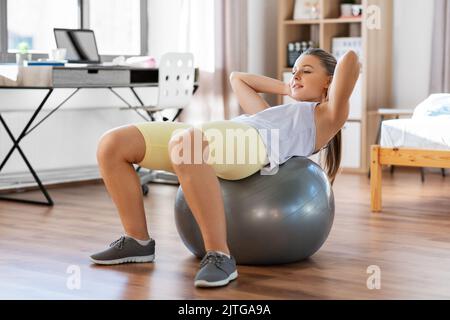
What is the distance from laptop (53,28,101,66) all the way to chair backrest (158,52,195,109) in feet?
1.41

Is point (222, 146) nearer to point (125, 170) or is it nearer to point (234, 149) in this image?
point (234, 149)

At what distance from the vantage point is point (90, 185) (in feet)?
18.4

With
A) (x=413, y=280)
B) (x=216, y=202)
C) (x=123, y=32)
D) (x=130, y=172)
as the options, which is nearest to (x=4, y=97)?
(x=123, y=32)

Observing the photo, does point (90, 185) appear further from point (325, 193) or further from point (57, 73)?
point (325, 193)

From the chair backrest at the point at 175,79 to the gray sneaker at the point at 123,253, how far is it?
2.18 metres

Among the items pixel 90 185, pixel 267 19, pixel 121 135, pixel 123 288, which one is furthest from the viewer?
pixel 267 19

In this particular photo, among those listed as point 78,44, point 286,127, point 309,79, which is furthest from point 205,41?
point 286,127

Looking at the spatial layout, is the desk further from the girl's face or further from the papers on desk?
the girl's face

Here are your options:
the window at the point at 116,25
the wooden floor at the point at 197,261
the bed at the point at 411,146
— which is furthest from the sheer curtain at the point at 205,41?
the bed at the point at 411,146

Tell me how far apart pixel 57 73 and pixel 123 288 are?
2.12 metres

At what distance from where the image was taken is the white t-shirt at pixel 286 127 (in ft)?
9.89

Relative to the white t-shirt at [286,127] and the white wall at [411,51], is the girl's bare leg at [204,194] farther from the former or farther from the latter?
the white wall at [411,51]

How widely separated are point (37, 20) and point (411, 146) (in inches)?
102

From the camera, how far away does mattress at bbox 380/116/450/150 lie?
459 cm
